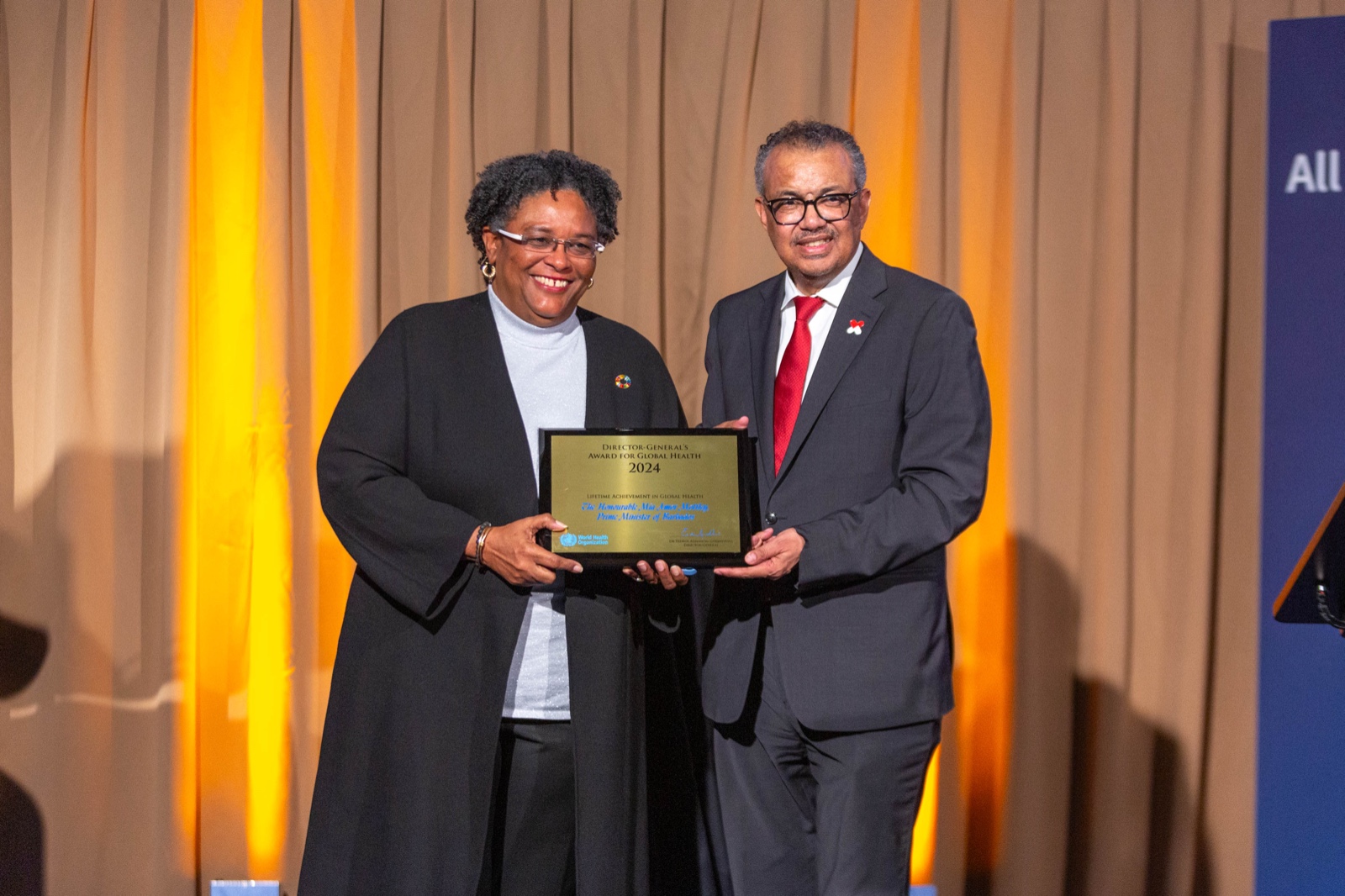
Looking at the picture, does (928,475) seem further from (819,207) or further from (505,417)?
(505,417)

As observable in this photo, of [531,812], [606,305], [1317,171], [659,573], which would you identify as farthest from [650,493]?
[1317,171]

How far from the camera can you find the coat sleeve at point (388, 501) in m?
2.03

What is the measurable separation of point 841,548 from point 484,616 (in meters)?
0.70

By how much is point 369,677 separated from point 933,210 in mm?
2253

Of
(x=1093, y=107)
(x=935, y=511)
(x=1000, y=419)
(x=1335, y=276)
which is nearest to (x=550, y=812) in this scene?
(x=935, y=511)

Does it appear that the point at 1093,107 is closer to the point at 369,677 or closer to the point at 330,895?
the point at 369,677

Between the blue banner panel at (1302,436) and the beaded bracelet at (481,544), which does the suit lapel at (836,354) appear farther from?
the blue banner panel at (1302,436)

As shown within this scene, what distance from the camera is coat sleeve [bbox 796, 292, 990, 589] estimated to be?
1.93 metres

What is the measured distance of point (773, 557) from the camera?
1945 millimetres

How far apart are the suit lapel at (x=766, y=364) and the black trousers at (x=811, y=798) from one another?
1.18ft

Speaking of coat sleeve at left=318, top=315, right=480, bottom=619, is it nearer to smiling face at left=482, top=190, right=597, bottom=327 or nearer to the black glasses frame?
smiling face at left=482, top=190, right=597, bottom=327

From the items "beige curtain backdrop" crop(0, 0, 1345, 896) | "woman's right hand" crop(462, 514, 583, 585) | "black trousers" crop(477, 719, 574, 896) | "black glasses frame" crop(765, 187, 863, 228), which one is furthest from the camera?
"beige curtain backdrop" crop(0, 0, 1345, 896)

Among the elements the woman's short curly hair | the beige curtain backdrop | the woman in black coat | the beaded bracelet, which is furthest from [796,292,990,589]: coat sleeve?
the beige curtain backdrop

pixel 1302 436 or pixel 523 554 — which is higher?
A: pixel 1302 436
